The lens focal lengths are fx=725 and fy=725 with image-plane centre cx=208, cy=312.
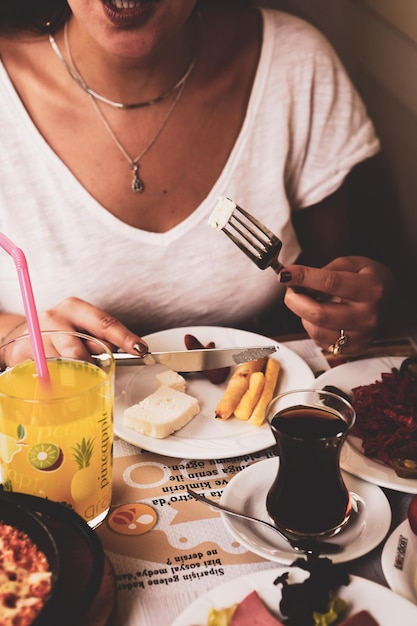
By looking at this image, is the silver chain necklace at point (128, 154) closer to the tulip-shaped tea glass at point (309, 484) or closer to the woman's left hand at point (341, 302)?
the woman's left hand at point (341, 302)

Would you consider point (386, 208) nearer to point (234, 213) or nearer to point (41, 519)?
point (234, 213)

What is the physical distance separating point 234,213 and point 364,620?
682 millimetres

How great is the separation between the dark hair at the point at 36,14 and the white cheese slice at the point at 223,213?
2.41 ft

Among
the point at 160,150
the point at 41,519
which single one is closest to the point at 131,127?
the point at 160,150

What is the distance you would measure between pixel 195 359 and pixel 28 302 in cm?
45

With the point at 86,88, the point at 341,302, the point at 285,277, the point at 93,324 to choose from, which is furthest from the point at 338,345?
the point at 86,88

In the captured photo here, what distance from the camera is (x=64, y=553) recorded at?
2.84ft

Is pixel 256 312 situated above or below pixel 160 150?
below

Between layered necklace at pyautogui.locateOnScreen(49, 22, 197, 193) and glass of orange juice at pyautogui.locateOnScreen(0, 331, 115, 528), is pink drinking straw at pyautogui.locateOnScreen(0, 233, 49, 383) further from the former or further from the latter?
layered necklace at pyautogui.locateOnScreen(49, 22, 197, 193)

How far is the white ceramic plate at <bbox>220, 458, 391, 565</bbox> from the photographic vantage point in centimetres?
96

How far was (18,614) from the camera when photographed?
2.53 feet

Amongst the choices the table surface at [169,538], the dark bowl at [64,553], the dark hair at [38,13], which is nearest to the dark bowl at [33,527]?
the dark bowl at [64,553]

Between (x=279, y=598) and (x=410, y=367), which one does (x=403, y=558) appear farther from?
(x=410, y=367)

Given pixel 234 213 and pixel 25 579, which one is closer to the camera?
pixel 25 579
